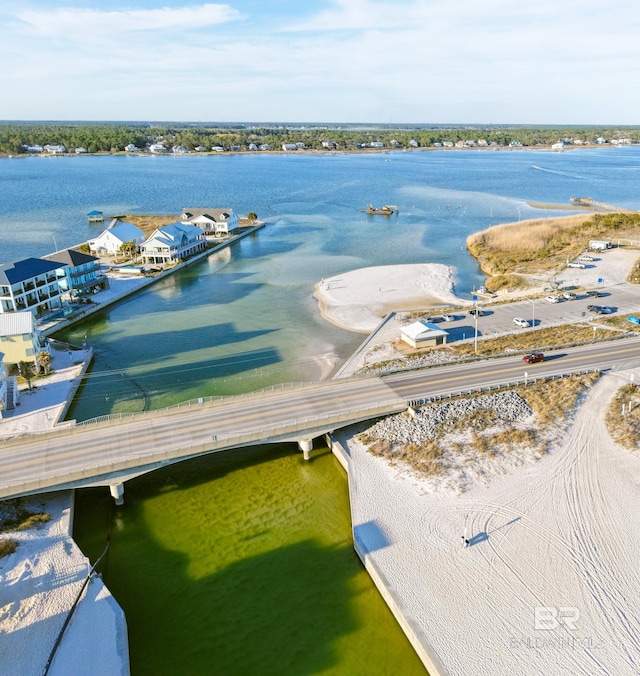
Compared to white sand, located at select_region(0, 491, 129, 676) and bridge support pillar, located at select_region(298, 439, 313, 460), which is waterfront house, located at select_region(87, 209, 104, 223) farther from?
white sand, located at select_region(0, 491, 129, 676)

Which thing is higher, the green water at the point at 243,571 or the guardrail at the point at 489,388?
the guardrail at the point at 489,388

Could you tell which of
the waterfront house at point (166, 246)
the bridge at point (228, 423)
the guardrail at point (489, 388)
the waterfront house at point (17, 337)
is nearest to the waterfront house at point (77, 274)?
the waterfront house at point (166, 246)

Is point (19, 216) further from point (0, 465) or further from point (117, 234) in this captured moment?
point (0, 465)

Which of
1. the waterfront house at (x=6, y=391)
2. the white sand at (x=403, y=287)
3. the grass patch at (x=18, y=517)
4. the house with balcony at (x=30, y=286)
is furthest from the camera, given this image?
the white sand at (x=403, y=287)

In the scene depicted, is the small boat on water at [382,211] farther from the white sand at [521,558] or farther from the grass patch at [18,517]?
the grass patch at [18,517]

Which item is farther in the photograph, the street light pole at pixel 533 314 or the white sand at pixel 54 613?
the street light pole at pixel 533 314

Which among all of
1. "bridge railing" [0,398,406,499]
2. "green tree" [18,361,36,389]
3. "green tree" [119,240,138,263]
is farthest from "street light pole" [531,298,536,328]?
"green tree" [119,240,138,263]
